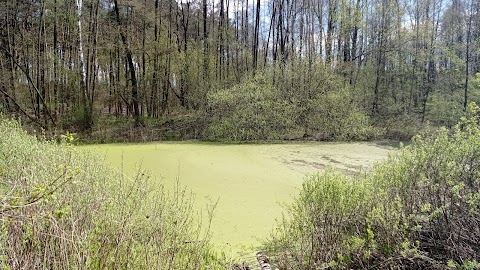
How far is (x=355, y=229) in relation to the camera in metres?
2.58

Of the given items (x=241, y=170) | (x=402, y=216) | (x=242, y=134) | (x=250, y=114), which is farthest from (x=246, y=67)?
(x=402, y=216)

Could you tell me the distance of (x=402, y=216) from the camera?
2.24 m

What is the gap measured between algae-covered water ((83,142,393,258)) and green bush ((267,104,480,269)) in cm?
64

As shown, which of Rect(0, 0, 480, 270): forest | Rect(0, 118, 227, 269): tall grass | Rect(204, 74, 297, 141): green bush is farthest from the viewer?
Rect(204, 74, 297, 141): green bush

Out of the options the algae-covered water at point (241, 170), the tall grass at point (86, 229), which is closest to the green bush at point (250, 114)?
the algae-covered water at point (241, 170)

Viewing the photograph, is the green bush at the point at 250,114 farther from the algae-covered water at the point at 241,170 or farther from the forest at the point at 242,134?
the algae-covered water at the point at 241,170

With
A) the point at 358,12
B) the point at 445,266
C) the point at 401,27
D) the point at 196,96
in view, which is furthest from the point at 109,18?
the point at 445,266

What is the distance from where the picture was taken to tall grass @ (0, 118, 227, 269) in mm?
1601

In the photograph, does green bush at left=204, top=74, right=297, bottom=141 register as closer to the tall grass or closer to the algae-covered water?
the algae-covered water

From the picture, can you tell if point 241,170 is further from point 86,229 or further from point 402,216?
point 86,229

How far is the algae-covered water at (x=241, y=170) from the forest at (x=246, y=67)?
1.72 metres

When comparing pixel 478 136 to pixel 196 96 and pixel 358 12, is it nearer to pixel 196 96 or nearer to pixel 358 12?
pixel 196 96

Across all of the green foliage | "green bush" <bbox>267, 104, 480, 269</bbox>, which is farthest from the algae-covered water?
the green foliage

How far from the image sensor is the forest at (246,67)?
9.95m
